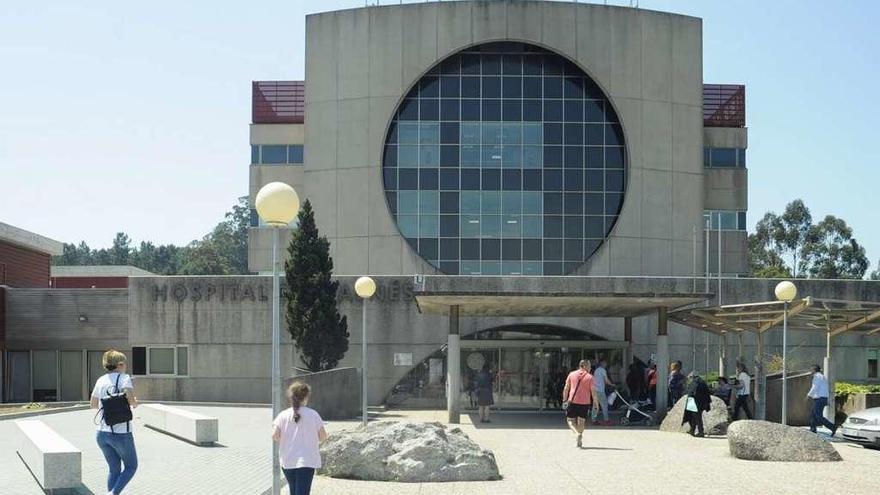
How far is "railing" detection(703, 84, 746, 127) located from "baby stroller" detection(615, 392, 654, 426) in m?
23.6

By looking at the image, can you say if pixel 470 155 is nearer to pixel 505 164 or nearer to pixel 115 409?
pixel 505 164

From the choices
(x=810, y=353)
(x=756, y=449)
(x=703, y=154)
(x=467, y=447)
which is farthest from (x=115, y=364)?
(x=703, y=154)

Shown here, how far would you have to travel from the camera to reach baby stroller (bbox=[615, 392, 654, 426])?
26.2 meters

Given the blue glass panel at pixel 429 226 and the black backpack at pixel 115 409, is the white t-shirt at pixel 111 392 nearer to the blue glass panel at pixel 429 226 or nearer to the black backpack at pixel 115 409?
the black backpack at pixel 115 409

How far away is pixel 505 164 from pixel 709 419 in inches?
808

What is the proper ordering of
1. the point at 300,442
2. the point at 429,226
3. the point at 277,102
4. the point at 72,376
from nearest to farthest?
the point at 300,442 < the point at 72,376 < the point at 429,226 < the point at 277,102

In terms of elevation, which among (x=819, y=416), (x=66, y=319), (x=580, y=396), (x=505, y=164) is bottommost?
(x=819, y=416)

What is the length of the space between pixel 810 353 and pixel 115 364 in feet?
96.1

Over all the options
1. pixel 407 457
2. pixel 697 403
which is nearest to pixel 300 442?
pixel 407 457

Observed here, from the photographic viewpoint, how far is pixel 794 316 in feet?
83.6

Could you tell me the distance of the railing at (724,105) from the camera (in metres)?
48.3

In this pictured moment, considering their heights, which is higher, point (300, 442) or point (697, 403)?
point (300, 442)

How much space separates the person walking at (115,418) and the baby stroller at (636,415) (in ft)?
Result: 53.5

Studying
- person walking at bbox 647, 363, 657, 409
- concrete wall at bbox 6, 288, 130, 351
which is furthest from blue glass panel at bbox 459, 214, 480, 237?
person walking at bbox 647, 363, 657, 409
